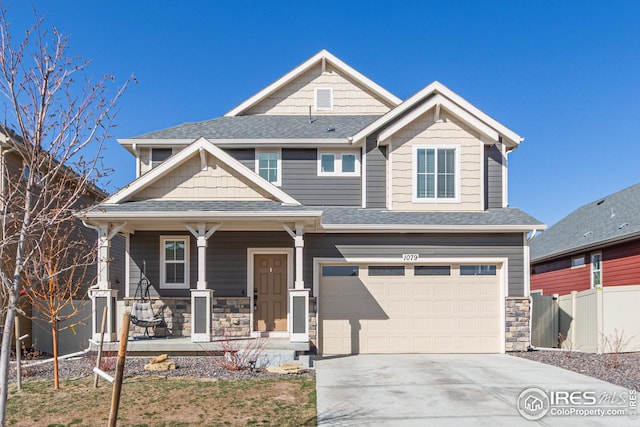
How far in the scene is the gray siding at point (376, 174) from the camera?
1412 cm

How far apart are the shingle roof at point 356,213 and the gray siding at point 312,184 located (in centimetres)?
32

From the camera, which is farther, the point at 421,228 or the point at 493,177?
the point at 493,177

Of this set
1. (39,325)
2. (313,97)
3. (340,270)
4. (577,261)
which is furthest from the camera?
(577,261)

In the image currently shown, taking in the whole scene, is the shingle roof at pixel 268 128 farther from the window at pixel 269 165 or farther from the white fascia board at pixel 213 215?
the white fascia board at pixel 213 215

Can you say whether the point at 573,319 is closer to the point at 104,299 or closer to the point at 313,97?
the point at 313,97

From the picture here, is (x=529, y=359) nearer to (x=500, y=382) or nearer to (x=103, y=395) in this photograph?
(x=500, y=382)

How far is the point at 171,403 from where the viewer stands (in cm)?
764

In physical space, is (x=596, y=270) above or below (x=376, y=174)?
below

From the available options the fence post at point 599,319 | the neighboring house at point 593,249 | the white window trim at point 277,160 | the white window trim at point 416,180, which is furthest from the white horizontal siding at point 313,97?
the neighboring house at point 593,249

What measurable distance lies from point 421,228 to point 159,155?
7358 mm

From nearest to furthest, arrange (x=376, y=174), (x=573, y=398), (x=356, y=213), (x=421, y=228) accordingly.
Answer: (x=573, y=398) → (x=421, y=228) → (x=356, y=213) → (x=376, y=174)

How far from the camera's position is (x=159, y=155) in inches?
583

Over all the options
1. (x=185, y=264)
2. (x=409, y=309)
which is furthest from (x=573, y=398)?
(x=185, y=264)

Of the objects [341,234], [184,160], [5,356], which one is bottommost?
[5,356]
